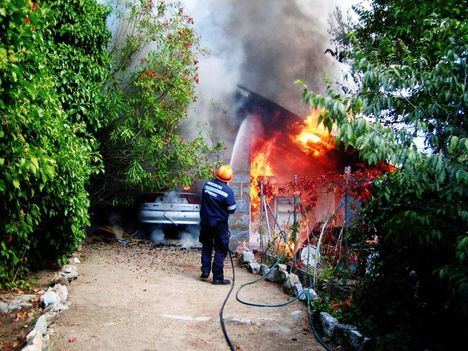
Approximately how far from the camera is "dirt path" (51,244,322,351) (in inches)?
151

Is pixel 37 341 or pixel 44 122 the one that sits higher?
pixel 44 122

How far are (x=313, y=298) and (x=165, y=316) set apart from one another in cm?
195

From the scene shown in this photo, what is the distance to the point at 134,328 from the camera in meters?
4.14

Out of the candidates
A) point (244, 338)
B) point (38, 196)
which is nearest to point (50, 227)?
point (38, 196)

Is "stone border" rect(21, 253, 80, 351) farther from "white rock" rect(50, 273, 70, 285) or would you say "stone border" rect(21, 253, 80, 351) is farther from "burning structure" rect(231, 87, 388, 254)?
"burning structure" rect(231, 87, 388, 254)

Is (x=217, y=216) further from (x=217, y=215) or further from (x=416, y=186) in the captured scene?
(x=416, y=186)

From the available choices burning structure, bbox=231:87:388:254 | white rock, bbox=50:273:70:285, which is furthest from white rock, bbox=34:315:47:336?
burning structure, bbox=231:87:388:254

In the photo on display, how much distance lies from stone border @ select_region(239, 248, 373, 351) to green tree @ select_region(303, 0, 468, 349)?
200 mm

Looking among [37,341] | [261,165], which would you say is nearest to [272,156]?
[261,165]

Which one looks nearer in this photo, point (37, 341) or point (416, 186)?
point (416, 186)

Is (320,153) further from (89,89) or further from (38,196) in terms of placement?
(38,196)

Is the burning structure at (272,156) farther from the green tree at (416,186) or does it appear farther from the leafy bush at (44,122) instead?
the green tree at (416,186)

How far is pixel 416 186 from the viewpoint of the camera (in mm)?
2998

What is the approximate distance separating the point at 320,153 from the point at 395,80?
38.6ft
